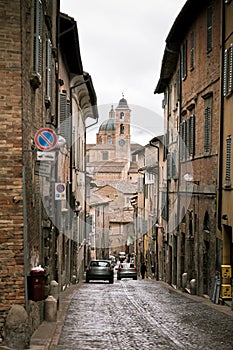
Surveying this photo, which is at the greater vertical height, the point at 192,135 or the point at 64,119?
the point at 64,119

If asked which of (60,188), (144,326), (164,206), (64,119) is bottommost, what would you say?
(144,326)

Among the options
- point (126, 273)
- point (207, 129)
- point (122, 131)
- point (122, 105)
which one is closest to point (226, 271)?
point (207, 129)

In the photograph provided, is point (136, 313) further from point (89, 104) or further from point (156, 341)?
point (89, 104)

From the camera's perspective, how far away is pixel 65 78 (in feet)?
98.5

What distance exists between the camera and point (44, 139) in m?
13.5

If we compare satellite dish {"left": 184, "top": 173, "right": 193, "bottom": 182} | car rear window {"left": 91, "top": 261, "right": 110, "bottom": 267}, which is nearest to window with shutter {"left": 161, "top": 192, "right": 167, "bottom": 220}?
car rear window {"left": 91, "top": 261, "right": 110, "bottom": 267}

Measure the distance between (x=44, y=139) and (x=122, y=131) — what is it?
137941 millimetres

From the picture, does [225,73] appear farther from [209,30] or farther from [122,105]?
[122,105]

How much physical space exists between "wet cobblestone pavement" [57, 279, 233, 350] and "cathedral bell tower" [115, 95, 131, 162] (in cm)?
12680

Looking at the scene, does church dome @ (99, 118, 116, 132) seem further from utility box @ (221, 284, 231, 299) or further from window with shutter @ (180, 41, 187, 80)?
utility box @ (221, 284, 231, 299)

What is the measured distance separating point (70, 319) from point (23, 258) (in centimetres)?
562

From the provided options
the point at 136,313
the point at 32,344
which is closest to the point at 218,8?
the point at 136,313

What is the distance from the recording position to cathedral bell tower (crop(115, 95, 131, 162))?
150m

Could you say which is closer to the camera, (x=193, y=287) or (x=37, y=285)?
(x=37, y=285)
